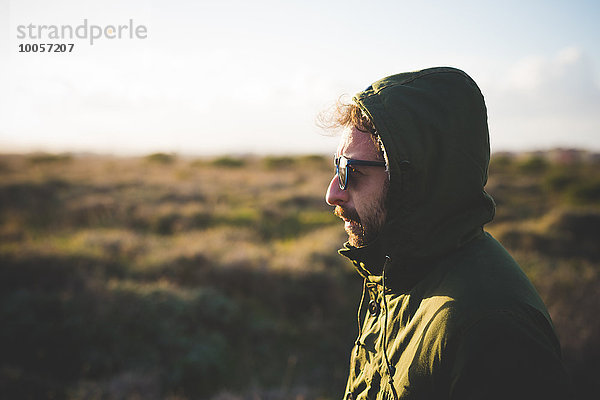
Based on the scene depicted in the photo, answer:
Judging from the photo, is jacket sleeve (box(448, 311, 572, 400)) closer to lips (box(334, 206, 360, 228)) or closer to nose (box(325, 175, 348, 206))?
lips (box(334, 206, 360, 228))

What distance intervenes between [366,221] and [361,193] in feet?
0.47

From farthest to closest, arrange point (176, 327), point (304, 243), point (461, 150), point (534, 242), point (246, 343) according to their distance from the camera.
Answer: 1. point (534, 242)
2. point (304, 243)
3. point (246, 343)
4. point (176, 327)
5. point (461, 150)

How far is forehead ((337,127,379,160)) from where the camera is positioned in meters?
1.67

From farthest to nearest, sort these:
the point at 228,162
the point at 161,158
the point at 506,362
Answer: the point at 161,158 → the point at 228,162 → the point at 506,362

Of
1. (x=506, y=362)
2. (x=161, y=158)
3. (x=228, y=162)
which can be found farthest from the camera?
(x=161, y=158)

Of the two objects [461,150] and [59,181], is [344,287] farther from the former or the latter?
[59,181]

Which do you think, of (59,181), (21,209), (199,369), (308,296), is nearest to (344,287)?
(308,296)

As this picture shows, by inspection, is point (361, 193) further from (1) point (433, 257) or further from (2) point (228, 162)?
(2) point (228, 162)

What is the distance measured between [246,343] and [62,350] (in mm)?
2517

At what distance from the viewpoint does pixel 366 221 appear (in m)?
1.71

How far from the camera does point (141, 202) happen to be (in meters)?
13.7

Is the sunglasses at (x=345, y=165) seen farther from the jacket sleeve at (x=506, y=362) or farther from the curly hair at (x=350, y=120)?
the jacket sleeve at (x=506, y=362)

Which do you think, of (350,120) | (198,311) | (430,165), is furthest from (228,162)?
(430,165)

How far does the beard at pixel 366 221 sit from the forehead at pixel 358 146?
178mm
